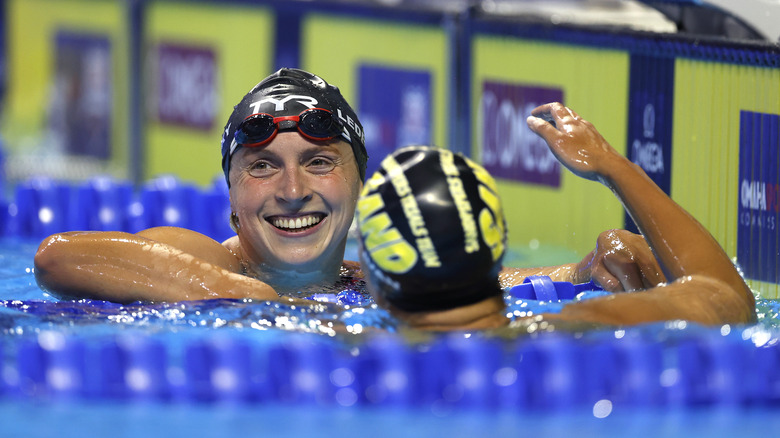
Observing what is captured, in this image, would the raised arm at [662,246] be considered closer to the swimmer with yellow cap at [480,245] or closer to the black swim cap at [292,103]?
the swimmer with yellow cap at [480,245]

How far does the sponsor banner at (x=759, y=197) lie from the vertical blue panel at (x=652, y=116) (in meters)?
0.47

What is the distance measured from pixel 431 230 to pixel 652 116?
2523mm

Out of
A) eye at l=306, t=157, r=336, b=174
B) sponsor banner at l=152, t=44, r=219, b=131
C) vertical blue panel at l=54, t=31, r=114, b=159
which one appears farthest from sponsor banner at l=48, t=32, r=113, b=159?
eye at l=306, t=157, r=336, b=174

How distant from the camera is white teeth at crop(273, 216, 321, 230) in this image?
364cm

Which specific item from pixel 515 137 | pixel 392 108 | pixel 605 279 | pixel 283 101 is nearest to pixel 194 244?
pixel 283 101

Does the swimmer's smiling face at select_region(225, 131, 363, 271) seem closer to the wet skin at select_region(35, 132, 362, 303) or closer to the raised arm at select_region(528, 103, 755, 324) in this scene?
the wet skin at select_region(35, 132, 362, 303)

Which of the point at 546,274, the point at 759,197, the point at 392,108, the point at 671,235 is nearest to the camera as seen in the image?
the point at 671,235

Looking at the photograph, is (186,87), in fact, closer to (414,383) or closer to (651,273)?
(651,273)

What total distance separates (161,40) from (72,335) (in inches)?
205

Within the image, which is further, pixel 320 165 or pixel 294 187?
pixel 320 165

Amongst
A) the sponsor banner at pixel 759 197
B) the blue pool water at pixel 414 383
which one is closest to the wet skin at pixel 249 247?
the blue pool water at pixel 414 383

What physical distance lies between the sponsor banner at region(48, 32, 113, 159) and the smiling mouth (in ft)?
16.6

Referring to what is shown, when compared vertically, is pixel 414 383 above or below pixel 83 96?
below

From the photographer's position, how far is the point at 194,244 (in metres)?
3.67
